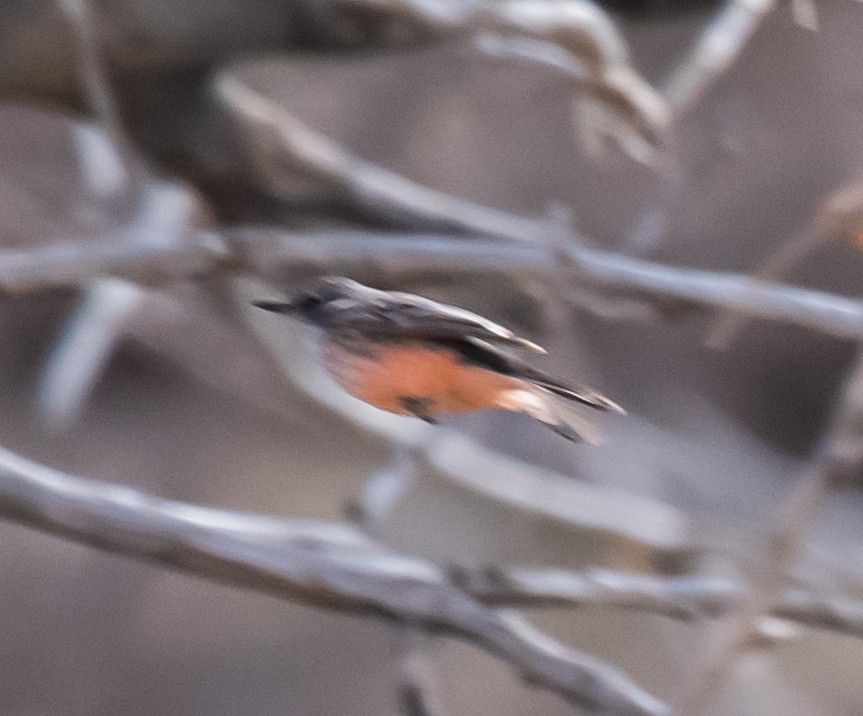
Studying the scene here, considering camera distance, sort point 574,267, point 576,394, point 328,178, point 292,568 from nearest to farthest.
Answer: point 576,394 < point 292,568 < point 574,267 < point 328,178

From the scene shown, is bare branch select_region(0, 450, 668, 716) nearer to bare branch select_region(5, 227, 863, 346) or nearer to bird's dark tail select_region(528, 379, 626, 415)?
bare branch select_region(5, 227, 863, 346)

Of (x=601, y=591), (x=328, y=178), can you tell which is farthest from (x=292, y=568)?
(x=328, y=178)

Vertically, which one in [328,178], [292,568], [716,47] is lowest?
[292,568]

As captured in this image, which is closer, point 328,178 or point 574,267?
point 574,267

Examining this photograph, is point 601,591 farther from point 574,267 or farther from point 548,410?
point 548,410

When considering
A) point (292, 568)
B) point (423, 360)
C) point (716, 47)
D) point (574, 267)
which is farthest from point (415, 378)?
point (716, 47)

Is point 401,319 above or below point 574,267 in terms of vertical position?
above

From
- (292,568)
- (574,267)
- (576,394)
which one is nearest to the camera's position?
(576,394)
